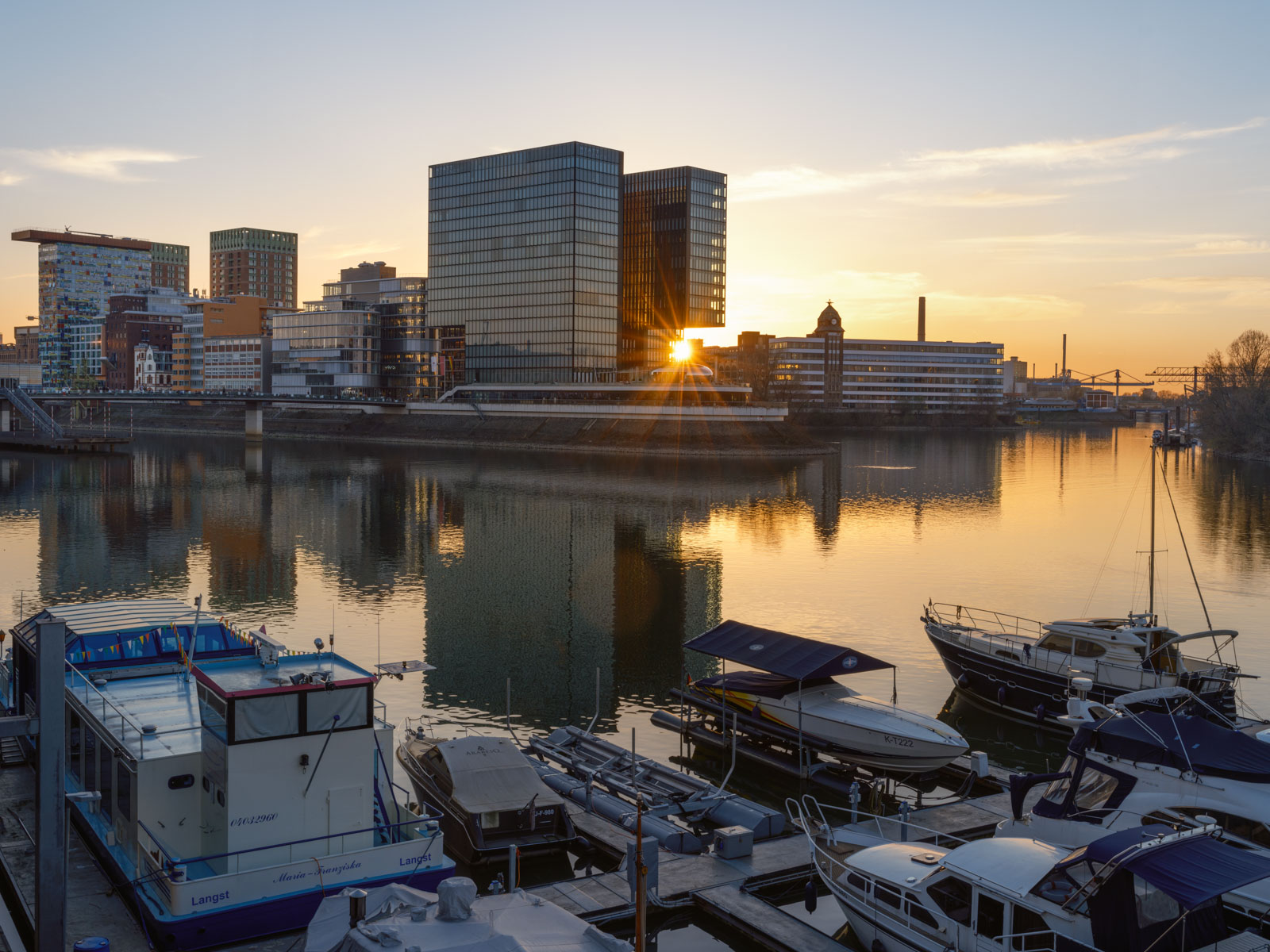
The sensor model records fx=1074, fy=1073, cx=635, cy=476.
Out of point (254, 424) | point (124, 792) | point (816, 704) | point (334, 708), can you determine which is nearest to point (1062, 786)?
point (816, 704)

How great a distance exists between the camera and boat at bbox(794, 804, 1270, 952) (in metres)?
15.0

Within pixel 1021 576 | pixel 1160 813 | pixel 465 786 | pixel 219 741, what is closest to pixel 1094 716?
pixel 1160 813

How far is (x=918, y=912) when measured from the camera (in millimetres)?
17141

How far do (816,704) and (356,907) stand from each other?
713 inches

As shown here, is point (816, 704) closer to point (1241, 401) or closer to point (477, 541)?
point (477, 541)

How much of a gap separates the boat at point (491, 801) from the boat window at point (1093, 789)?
10.4 m

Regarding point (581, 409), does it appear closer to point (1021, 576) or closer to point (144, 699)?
point (1021, 576)

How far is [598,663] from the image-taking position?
136 ft

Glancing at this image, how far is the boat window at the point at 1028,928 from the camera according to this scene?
15766 millimetres

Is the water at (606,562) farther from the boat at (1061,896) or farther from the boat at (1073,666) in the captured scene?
the boat at (1061,896)

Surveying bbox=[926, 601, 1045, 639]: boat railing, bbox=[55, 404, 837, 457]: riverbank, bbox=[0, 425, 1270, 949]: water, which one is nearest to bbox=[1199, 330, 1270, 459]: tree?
bbox=[0, 425, 1270, 949]: water

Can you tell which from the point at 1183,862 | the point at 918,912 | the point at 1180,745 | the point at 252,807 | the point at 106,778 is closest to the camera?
the point at 1183,862

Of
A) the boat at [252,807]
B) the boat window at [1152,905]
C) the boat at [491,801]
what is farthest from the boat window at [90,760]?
the boat window at [1152,905]

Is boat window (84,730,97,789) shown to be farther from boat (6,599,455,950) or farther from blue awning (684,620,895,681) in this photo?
blue awning (684,620,895,681)
